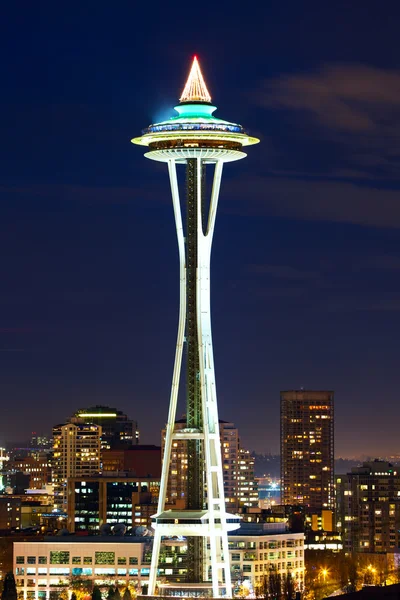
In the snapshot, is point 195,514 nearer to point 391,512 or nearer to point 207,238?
point 207,238

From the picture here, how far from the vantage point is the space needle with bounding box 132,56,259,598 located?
114 m

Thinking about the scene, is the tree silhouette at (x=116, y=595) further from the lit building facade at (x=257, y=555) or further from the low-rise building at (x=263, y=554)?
the low-rise building at (x=263, y=554)

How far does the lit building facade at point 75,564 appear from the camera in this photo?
143000mm

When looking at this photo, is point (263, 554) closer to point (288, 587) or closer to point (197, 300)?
point (288, 587)

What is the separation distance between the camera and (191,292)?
11450 cm

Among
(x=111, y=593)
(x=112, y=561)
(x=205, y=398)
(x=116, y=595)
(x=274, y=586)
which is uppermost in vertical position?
(x=205, y=398)

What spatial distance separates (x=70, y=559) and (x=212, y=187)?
1518 inches

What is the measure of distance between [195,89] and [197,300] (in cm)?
1188

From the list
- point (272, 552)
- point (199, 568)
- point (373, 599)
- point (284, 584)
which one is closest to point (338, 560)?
point (272, 552)

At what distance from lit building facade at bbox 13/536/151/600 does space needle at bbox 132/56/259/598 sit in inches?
1017

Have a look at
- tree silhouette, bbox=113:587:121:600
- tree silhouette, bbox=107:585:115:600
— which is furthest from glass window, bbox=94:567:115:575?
tree silhouette, bbox=113:587:121:600

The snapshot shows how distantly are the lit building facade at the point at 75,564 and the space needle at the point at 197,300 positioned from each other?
25.8 meters

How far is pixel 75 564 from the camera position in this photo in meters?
144

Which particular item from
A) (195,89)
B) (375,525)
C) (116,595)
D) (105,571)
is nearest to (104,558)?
(105,571)
